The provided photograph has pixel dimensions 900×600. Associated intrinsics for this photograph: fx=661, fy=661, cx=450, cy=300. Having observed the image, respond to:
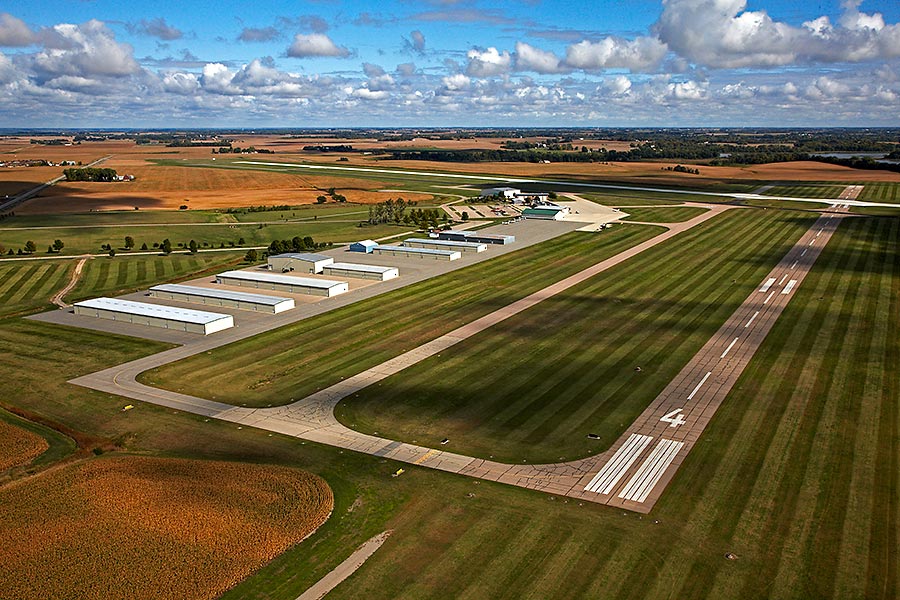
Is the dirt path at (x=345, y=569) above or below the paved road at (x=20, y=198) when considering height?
below

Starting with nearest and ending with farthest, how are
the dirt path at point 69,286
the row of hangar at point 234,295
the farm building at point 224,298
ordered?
the row of hangar at point 234,295
the farm building at point 224,298
the dirt path at point 69,286

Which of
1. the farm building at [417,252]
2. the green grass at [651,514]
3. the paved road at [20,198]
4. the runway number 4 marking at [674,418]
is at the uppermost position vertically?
the paved road at [20,198]

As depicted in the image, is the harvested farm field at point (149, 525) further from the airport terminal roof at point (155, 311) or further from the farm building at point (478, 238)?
the farm building at point (478, 238)

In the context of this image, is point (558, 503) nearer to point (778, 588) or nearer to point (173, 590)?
point (778, 588)

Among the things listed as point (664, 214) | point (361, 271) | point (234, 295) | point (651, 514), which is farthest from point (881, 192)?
point (651, 514)

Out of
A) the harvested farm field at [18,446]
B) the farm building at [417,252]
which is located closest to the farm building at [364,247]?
the farm building at [417,252]

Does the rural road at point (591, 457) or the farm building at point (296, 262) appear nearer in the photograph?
the rural road at point (591, 457)

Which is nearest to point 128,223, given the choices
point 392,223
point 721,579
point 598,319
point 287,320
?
point 392,223

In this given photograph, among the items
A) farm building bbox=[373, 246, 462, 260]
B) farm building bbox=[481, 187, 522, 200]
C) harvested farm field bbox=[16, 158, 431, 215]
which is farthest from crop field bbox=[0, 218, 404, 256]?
farm building bbox=[481, 187, 522, 200]
